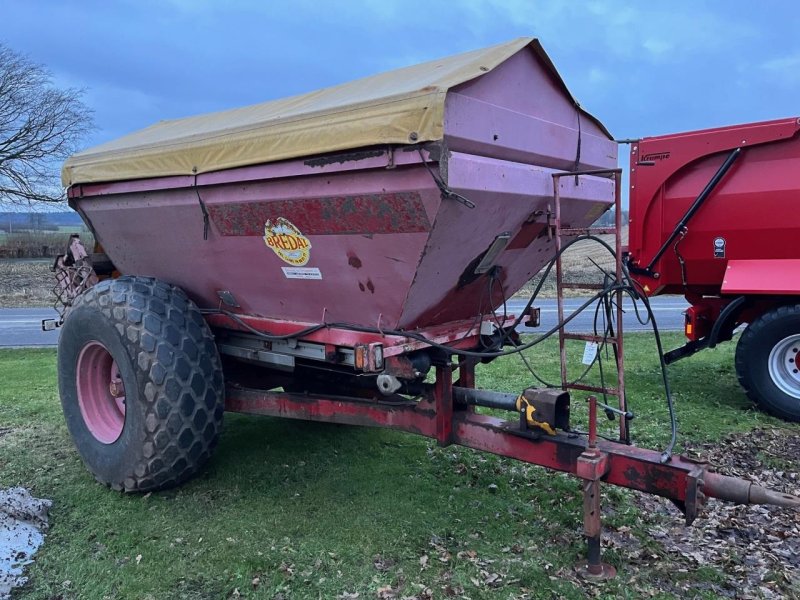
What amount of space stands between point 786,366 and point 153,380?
557 centimetres

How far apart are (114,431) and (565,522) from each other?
125 inches

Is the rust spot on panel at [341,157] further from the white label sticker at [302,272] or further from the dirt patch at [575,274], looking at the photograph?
the dirt patch at [575,274]

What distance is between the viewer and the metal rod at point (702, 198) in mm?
6164

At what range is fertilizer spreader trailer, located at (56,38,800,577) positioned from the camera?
10.5ft

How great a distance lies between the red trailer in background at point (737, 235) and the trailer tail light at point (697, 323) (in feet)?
0.03

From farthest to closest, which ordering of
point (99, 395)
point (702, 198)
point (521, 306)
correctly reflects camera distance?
point (521, 306), point (702, 198), point (99, 395)

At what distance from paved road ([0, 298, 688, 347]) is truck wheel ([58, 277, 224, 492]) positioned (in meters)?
6.56

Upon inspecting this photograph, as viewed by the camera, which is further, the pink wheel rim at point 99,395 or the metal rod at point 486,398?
the pink wheel rim at point 99,395

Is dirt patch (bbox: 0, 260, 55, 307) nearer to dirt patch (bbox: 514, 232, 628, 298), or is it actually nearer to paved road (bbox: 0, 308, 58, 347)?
paved road (bbox: 0, 308, 58, 347)

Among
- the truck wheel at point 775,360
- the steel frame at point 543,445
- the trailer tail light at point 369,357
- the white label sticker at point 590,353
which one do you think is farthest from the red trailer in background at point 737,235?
the trailer tail light at point 369,357

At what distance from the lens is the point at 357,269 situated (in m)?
3.53

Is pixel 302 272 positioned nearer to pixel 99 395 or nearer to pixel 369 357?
pixel 369 357

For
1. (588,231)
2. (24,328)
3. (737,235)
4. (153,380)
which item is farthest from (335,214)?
(24,328)

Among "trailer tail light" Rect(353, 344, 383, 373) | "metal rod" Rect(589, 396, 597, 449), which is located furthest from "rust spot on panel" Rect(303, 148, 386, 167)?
"metal rod" Rect(589, 396, 597, 449)
